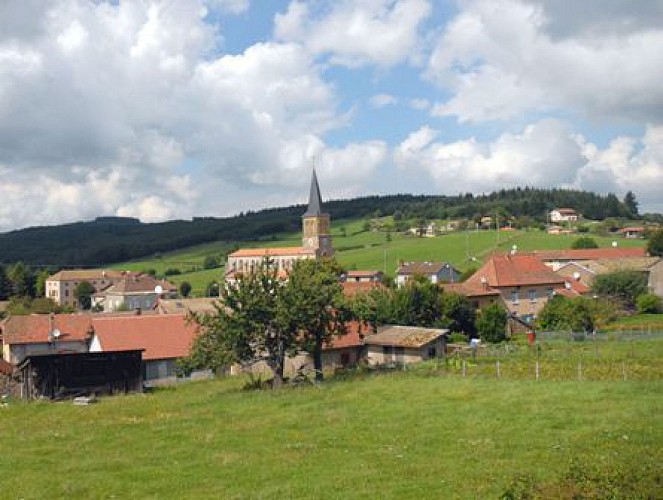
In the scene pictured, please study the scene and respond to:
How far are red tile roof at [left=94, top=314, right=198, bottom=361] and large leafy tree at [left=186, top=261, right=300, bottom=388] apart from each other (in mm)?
11251

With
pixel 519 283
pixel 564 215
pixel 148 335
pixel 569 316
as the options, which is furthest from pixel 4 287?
pixel 564 215

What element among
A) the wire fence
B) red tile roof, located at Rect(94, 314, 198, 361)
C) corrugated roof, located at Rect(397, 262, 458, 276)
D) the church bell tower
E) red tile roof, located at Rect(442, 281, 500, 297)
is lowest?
the wire fence

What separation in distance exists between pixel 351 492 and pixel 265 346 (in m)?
21.3

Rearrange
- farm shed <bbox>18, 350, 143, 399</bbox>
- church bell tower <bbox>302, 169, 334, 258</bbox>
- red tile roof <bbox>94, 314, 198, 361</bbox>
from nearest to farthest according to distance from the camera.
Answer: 1. farm shed <bbox>18, 350, 143, 399</bbox>
2. red tile roof <bbox>94, 314, 198, 361</bbox>
3. church bell tower <bbox>302, 169, 334, 258</bbox>

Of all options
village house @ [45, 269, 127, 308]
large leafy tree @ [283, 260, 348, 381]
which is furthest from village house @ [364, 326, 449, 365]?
village house @ [45, 269, 127, 308]

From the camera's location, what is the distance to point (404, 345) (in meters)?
43.7

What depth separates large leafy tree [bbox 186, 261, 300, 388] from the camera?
35.2 m

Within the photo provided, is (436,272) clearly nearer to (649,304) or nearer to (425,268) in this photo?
(425,268)

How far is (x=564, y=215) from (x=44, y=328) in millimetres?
159901

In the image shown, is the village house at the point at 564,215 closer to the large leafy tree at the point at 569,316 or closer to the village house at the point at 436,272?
the village house at the point at 436,272

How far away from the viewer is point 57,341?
57.0 metres

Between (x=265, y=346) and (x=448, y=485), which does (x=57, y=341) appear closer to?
(x=265, y=346)

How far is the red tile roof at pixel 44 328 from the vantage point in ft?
187

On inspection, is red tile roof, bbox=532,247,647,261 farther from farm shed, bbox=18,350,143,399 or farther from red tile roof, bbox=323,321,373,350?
farm shed, bbox=18,350,143,399
